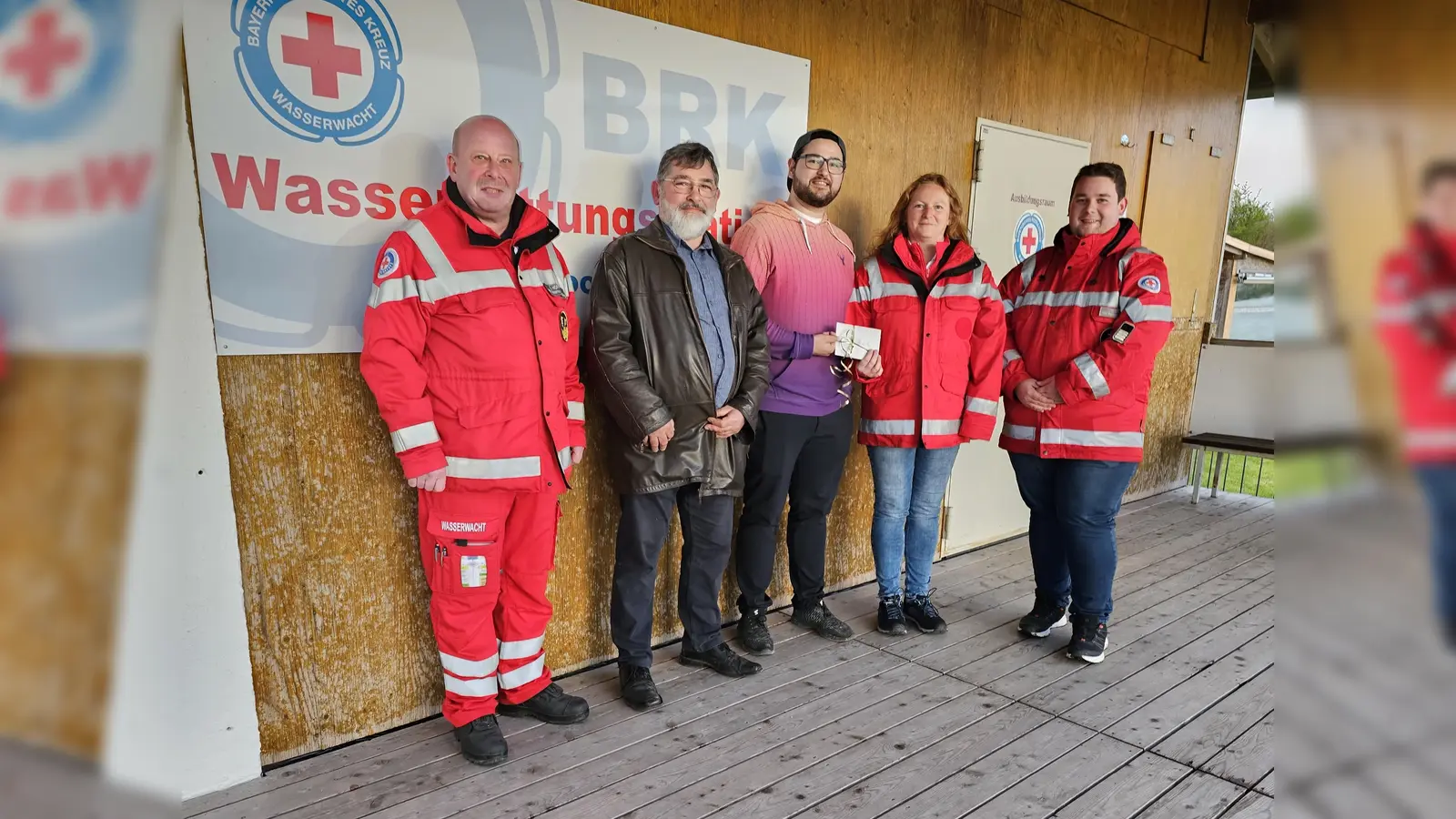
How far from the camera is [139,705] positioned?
1.48 feet

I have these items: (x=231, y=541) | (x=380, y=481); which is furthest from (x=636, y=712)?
(x=231, y=541)

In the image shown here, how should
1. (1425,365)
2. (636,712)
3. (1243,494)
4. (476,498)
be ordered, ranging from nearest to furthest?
(1425,365)
(476,498)
(636,712)
(1243,494)

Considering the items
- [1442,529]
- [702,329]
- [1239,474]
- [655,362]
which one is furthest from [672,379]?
[1239,474]

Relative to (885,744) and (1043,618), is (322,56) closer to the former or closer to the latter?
(885,744)

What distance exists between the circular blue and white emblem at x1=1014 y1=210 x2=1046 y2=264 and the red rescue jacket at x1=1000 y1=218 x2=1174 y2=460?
1120 millimetres

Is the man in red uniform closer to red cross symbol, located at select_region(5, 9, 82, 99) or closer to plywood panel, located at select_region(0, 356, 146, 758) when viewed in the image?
red cross symbol, located at select_region(5, 9, 82, 99)

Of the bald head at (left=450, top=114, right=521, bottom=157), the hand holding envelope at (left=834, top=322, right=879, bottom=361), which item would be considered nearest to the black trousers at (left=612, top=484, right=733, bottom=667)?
the hand holding envelope at (left=834, top=322, right=879, bottom=361)

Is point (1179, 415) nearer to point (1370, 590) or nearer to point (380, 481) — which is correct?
point (380, 481)

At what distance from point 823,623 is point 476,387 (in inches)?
59.6

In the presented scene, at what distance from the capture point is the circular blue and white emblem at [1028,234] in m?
3.75

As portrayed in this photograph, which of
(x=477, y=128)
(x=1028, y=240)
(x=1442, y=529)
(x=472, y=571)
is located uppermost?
(x=477, y=128)

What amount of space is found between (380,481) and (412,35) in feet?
3.70

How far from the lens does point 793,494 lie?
2.77 metres

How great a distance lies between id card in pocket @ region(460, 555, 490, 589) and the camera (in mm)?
1985
